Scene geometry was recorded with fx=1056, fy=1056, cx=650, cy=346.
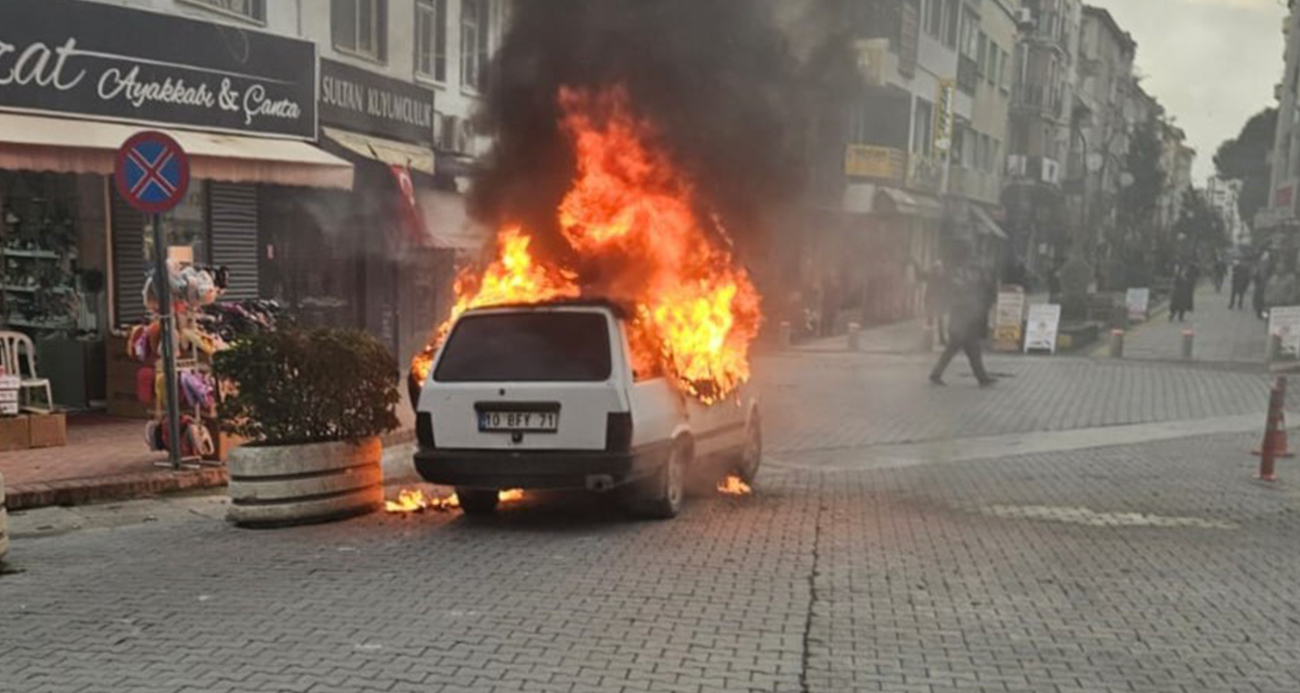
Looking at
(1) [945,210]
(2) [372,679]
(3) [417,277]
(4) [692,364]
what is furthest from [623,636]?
(1) [945,210]

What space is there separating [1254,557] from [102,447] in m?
8.95

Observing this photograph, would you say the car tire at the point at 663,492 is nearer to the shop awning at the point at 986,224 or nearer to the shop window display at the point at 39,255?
the shop window display at the point at 39,255

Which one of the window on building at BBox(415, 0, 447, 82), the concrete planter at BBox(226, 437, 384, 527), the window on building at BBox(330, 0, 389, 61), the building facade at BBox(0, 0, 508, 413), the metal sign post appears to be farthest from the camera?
the window on building at BBox(415, 0, 447, 82)

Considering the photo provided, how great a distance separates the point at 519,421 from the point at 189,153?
5.87 meters

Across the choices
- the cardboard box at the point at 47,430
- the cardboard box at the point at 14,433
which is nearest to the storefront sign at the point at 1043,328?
the cardboard box at the point at 47,430

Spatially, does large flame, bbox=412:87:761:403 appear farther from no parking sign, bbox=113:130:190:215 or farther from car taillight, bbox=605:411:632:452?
no parking sign, bbox=113:130:190:215

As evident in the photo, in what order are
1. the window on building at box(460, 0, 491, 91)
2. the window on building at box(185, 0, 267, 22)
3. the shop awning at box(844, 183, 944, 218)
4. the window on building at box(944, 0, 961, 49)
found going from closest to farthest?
the window on building at box(185, 0, 267, 22) < the window on building at box(460, 0, 491, 91) < the window on building at box(944, 0, 961, 49) < the shop awning at box(844, 183, 944, 218)

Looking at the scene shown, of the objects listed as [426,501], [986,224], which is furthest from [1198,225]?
[426,501]

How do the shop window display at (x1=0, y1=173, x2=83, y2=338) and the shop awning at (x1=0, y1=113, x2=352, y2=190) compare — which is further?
the shop window display at (x1=0, y1=173, x2=83, y2=338)

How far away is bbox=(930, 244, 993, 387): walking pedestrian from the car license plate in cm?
976

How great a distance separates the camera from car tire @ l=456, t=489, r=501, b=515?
7.22m

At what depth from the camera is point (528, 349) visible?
694 cm

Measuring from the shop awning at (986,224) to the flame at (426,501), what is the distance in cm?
1771

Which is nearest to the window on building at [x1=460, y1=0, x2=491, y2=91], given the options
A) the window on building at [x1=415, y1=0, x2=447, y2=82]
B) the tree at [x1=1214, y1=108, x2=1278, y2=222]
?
the window on building at [x1=415, y1=0, x2=447, y2=82]
